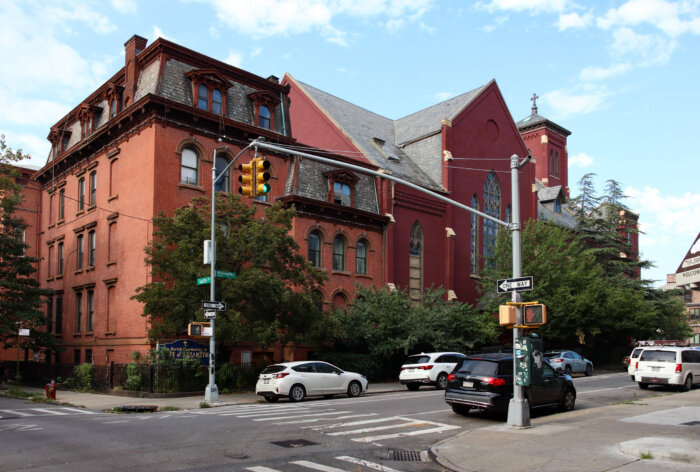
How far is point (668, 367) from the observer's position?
957 inches

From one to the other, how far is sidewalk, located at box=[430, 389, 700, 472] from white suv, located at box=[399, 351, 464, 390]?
10.0m

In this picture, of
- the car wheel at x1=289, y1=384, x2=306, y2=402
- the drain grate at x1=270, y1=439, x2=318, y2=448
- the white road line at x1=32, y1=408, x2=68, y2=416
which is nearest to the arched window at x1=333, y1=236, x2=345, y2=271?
the car wheel at x1=289, y1=384, x2=306, y2=402

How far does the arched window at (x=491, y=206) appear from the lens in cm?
4803

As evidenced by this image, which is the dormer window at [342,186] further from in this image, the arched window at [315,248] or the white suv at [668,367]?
the white suv at [668,367]

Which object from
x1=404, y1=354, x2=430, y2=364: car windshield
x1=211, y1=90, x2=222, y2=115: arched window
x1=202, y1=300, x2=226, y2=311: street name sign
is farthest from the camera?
x1=211, y1=90, x2=222, y2=115: arched window

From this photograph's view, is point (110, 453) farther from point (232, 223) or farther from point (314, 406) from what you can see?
point (232, 223)

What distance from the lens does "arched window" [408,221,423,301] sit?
4094 cm

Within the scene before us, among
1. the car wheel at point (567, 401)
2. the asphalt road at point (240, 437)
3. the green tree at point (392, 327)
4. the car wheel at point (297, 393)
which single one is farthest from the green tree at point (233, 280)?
the car wheel at point (567, 401)

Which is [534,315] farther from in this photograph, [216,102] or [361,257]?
[361,257]

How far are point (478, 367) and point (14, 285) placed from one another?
2578 centimetres

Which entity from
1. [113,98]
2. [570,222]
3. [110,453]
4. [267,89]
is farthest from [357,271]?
[570,222]

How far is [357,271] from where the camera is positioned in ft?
122

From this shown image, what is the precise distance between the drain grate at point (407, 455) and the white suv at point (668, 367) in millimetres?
16579

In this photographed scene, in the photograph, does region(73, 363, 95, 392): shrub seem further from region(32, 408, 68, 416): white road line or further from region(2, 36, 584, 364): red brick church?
region(32, 408, 68, 416): white road line
